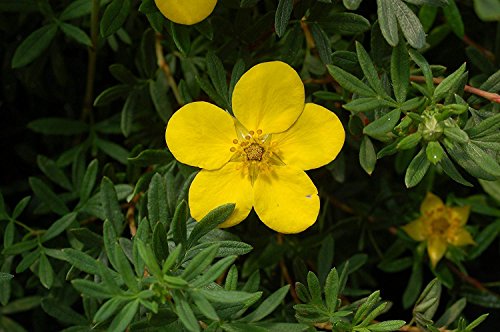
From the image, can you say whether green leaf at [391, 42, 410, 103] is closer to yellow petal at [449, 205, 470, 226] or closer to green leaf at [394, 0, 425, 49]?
green leaf at [394, 0, 425, 49]

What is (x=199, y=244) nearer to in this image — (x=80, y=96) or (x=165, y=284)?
(x=165, y=284)

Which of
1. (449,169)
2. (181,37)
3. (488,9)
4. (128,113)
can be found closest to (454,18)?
(488,9)

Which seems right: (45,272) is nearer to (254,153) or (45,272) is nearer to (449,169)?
(254,153)

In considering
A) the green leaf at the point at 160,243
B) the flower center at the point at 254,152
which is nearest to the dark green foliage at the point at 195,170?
the green leaf at the point at 160,243

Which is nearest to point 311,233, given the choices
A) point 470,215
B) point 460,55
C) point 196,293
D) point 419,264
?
point 419,264

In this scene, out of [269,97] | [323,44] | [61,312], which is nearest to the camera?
[269,97]
